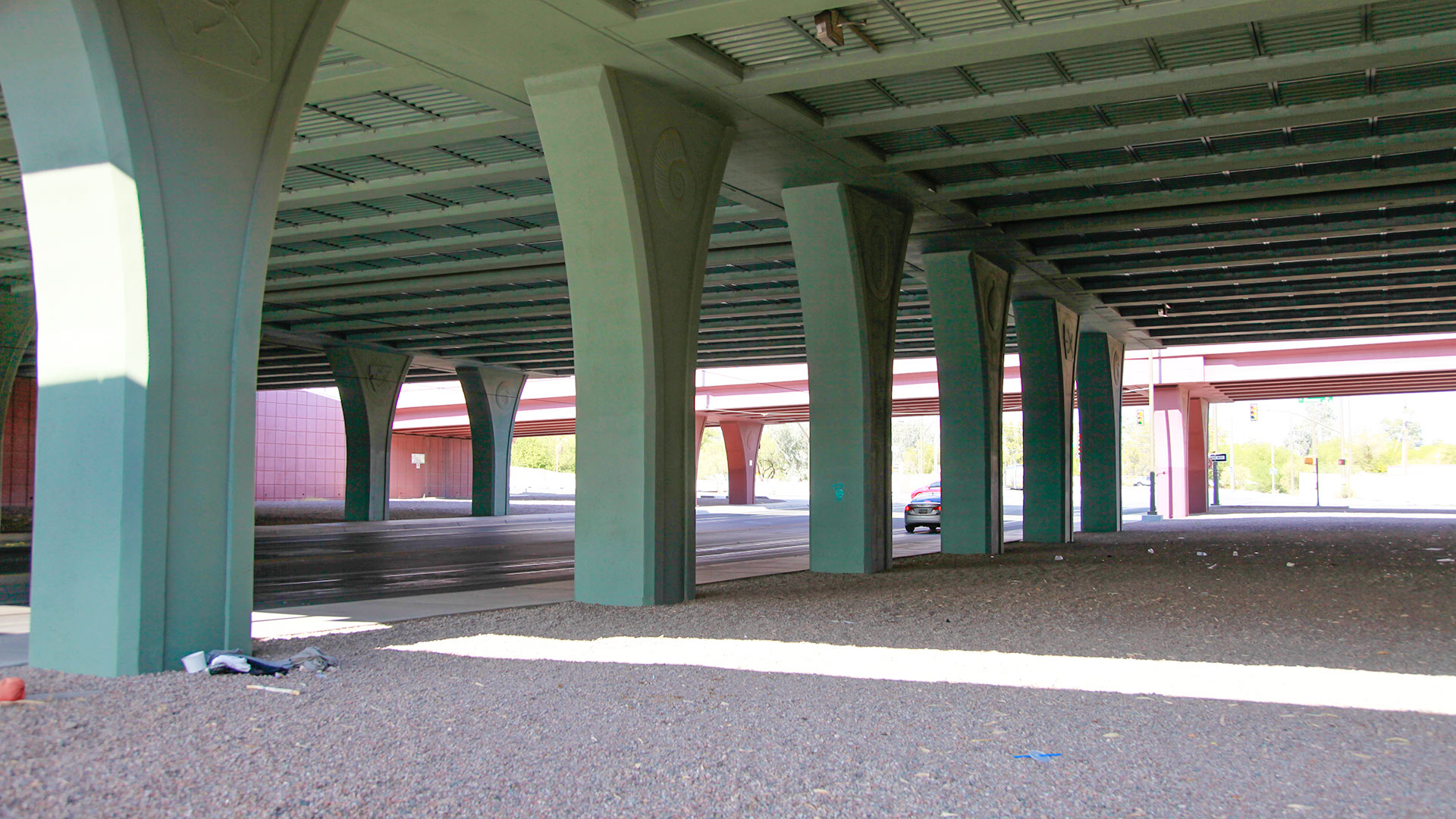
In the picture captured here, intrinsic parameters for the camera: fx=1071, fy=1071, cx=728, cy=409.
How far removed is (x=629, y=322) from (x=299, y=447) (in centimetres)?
5674

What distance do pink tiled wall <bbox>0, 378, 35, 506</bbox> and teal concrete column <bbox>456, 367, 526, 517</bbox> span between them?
82.4ft

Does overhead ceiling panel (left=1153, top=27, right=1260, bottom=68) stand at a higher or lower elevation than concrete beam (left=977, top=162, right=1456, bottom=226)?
higher

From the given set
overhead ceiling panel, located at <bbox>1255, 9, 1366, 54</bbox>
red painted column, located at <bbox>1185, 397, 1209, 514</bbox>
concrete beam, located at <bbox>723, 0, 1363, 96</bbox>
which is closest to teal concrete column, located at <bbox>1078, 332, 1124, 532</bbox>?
red painted column, located at <bbox>1185, 397, 1209, 514</bbox>

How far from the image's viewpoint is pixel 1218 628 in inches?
415

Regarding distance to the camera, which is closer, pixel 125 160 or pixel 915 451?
pixel 125 160

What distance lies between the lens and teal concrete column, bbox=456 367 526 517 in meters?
42.5

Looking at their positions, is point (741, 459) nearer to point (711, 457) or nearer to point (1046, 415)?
point (1046, 415)

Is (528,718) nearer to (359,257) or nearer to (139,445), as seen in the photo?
(139,445)

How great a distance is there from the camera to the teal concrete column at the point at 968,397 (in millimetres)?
21062

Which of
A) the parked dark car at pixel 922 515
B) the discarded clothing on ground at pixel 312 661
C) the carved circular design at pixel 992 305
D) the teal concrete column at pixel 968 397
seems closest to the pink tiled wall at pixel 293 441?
the parked dark car at pixel 922 515

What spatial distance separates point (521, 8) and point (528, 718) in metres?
6.77

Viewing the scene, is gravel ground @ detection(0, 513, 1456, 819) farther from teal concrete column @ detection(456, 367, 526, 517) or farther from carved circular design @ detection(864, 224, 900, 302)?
teal concrete column @ detection(456, 367, 526, 517)

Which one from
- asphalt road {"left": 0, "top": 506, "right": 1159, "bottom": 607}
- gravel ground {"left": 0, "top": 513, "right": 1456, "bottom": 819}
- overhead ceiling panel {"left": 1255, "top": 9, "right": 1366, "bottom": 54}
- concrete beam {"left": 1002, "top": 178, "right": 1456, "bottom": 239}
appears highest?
overhead ceiling panel {"left": 1255, "top": 9, "right": 1366, "bottom": 54}

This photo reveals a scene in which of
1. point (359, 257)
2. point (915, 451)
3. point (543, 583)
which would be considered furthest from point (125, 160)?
point (915, 451)
